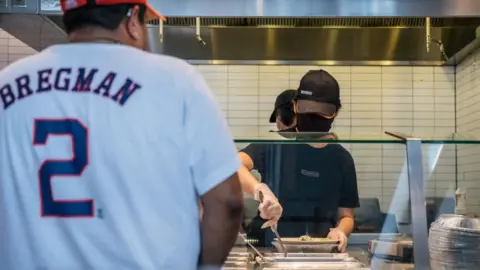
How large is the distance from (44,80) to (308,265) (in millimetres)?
1044

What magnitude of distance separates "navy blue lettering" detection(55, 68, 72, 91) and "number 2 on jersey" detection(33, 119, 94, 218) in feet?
0.20

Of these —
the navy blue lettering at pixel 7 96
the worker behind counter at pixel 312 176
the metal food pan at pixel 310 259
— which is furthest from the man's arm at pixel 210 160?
the worker behind counter at pixel 312 176

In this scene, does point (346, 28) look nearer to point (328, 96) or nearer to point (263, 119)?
point (328, 96)

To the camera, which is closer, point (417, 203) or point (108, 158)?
point (108, 158)

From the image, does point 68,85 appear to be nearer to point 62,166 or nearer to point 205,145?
point 62,166

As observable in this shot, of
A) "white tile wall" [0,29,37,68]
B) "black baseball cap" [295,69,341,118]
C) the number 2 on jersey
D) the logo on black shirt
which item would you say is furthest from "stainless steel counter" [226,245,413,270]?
"white tile wall" [0,29,37,68]

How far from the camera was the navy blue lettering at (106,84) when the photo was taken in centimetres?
120

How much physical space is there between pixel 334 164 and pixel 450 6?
990 mm

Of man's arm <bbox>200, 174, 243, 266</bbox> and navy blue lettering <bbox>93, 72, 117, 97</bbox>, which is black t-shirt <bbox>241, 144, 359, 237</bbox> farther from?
navy blue lettering <bbox>93, 72, 117, 97</bbox>

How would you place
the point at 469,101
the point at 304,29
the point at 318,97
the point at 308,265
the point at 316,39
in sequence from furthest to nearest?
1. the point at 469,101
2. the point at 316,39
3. the point at 304,29
4. the point at 318,97
5. the point at 308,265

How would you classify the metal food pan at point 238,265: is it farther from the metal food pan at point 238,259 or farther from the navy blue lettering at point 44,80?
the navy blue lettering at point 44,80

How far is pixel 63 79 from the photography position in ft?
4.01

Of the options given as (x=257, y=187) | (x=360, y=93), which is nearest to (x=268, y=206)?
(x=257, y=187)

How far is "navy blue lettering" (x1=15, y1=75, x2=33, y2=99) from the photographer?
4.06 ft
